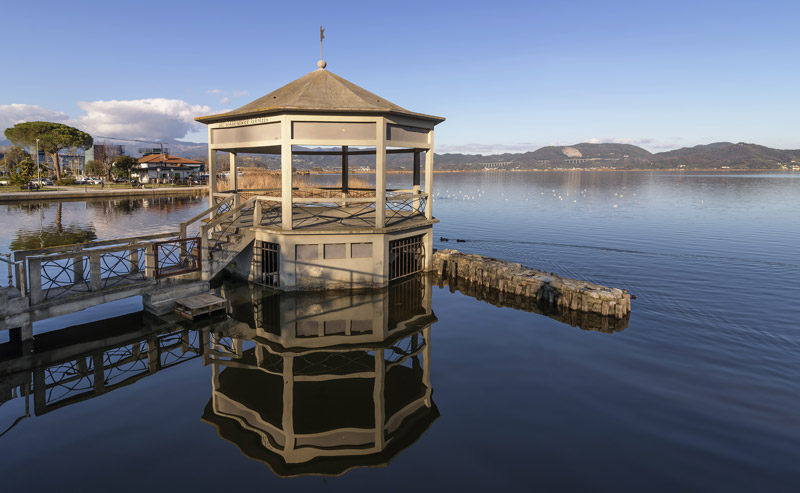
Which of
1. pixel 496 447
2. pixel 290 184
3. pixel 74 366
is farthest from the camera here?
pixel 290 184

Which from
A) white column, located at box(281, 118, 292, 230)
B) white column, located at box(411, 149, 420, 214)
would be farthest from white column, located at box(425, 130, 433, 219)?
white column, located at box(281, 118, 292, 230)

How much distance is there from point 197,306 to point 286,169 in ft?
21.7

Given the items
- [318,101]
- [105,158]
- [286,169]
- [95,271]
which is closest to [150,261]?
[95,271]

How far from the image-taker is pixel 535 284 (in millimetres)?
20375

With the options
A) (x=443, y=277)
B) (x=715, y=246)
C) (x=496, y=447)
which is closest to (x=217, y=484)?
(x=496, y=447)

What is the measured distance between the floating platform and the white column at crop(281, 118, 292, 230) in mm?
4190

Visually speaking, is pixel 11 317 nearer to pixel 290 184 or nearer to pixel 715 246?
pixel 290 184

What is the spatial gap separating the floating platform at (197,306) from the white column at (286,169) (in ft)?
13.7

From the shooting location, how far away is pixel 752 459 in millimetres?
8984

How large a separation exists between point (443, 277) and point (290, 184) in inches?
387

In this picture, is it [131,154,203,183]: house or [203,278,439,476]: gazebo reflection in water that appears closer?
[203,278,439,476]: gazebo reflection in water

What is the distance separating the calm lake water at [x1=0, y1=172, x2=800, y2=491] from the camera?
8.48 metres

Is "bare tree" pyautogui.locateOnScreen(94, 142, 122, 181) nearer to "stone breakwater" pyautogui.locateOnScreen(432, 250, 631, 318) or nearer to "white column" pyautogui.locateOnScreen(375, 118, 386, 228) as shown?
A: "stone breakwater" pyautogui.locateOnScreen(432, 250, 631, 318)

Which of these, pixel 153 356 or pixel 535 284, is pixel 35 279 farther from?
pixel 535 284
